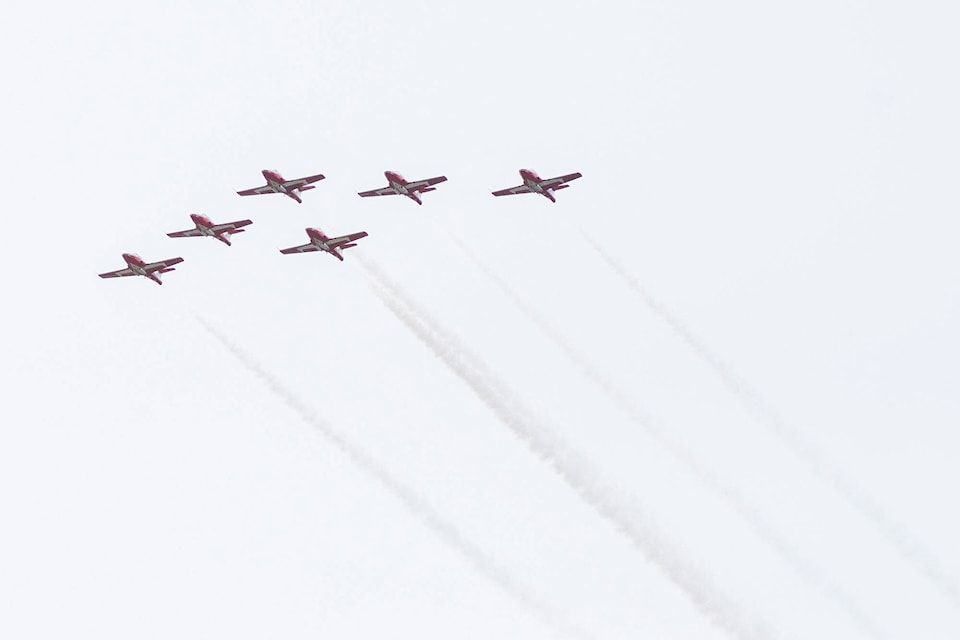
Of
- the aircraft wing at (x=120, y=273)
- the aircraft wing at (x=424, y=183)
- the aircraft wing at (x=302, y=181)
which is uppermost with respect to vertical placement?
the aircraft wing at (x=424, y=183)

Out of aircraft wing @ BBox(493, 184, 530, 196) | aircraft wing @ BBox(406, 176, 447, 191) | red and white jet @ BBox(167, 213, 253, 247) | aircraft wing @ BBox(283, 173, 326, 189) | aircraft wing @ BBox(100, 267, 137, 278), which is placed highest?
aircraft wing @ BBox(493, 184, 530, 196)

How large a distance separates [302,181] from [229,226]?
723cm

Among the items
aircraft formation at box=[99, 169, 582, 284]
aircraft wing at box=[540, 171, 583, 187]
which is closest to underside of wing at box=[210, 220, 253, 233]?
aircraft formation at box=[99, 169, 582, 284]

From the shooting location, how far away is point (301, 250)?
15025cm

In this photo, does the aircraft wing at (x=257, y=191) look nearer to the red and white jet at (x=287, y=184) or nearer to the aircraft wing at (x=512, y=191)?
the red and white jet at (x=287, y=184)

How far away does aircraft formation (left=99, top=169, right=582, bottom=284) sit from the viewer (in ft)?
486

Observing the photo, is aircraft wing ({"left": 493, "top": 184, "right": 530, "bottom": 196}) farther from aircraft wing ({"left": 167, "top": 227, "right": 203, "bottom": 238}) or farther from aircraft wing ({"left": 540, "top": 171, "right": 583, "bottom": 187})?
aircraft wing ({"left": 167, "top": 227, "right": 203, "bottom": 238})

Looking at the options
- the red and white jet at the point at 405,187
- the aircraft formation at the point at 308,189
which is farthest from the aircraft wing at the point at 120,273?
the red and white jet at the point at 405,187

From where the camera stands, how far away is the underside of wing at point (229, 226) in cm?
15275

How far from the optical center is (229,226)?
154 metres

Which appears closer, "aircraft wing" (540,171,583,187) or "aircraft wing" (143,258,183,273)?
"aircraft wing" (540,171,583,187)

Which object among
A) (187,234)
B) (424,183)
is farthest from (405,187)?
(187,234)

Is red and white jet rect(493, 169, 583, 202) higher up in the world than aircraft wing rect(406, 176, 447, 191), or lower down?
higher up

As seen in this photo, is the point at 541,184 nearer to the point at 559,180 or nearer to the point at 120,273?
the point at 559,180
